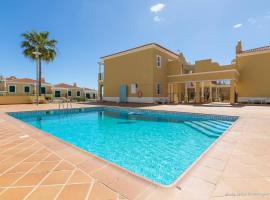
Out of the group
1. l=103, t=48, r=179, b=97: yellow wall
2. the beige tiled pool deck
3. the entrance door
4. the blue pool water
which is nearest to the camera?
the beige tiled pool deck

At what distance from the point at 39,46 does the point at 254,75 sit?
26.3 m

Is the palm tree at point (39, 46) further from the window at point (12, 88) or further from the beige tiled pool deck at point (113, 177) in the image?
the beige tiled pool deck at point (113, 177)

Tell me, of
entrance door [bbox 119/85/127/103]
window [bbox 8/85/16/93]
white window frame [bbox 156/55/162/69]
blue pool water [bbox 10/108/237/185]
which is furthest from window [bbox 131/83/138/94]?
window [bbox 8/85/16/93]

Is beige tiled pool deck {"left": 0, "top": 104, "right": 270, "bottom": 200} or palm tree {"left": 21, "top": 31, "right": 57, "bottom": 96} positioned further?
palm tree {"left": 21, "top": 31, "right": 57, "bottom": 96}

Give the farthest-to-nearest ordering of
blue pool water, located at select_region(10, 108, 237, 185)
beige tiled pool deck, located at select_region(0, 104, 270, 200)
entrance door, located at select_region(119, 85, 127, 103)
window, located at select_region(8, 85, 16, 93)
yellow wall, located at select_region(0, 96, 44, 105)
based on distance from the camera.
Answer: window, located at select_region(8, 85, 16, 93) < entrance door, located at select_region(119, 85, 127, 103) < yellow wall, located at select_region(0, 96, 44, 105) < blue pool water, located at select_region(10, 108, 237, 185) < beige tiled pool deck, located at select_region(0, 104, 270, 200)

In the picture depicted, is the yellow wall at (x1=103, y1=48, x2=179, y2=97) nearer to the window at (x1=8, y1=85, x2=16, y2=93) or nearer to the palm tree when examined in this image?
the palm tree

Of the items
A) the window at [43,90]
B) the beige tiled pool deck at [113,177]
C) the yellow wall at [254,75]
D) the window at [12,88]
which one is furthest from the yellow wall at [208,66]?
the window at [12,88]

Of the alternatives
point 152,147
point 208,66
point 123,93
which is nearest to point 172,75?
point 208,66

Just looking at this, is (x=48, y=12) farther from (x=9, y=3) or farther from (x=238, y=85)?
(x=238, y=85)

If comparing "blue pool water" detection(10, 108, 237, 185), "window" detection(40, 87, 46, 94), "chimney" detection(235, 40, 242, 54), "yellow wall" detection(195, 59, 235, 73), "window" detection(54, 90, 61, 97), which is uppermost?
"chimney" detection(235, 40, 242, 54)

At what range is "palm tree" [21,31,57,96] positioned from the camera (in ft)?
59.7

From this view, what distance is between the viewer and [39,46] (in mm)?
18797

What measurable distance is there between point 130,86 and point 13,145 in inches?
626

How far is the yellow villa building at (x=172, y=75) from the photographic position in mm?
16056
